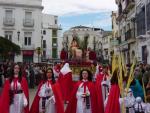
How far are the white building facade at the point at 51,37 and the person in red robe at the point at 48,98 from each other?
2854 inches

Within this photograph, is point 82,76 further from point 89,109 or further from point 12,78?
point 12,78

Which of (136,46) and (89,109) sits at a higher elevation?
(136,46)

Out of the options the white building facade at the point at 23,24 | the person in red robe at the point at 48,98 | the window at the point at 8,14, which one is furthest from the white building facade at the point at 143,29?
the window at the point at 8,14

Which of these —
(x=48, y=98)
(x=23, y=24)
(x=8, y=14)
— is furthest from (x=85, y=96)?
(x=8, y=14)

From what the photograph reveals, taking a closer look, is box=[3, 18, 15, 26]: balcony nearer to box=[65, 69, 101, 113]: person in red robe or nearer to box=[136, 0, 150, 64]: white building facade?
box=[136, 0, 150, 64]: white building facade

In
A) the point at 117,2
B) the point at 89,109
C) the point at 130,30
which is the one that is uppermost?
the point at 117,2

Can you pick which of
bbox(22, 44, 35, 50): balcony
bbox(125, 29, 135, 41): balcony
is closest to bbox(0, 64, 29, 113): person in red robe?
bbox(125, 29, 135, 41): balcony

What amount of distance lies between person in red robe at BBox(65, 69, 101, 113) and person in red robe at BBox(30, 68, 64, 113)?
1.21 ft

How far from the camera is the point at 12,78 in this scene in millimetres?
11156

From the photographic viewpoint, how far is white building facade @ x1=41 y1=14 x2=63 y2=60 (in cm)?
8512

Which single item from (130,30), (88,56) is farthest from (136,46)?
(88,56)

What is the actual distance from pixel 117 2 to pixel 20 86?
43288 millimetres

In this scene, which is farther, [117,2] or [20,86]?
[117,2]

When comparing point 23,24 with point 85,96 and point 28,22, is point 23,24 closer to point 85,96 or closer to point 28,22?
point 28,22
